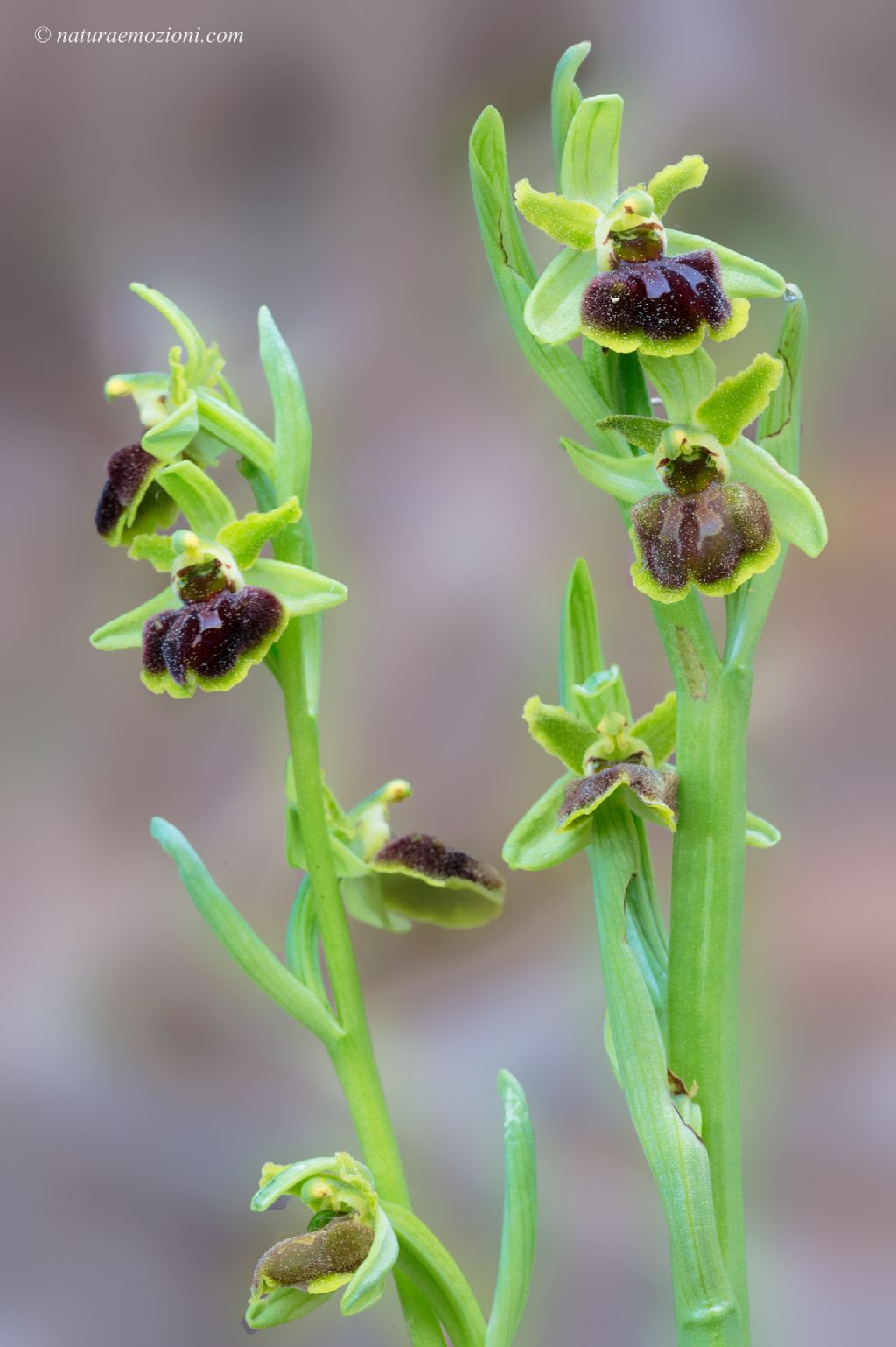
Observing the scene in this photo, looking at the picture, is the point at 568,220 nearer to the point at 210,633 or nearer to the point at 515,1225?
the point at 210,633

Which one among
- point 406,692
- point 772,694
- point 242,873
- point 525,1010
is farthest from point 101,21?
point 525,1010

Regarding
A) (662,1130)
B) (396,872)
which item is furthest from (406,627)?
(662,1130)

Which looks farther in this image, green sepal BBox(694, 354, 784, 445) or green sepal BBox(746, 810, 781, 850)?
green sepal BBox(746, 810, 781, 850)

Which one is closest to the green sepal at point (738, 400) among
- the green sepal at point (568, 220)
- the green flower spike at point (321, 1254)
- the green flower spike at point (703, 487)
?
the green flower spike at point (703, 487)

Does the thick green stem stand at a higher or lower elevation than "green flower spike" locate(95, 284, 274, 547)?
lower

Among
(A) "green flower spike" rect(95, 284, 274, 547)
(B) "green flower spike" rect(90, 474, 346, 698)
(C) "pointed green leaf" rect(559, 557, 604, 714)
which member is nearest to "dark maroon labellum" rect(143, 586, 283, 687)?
(B) "green flower spike" rect(90, 474, 346, 698)

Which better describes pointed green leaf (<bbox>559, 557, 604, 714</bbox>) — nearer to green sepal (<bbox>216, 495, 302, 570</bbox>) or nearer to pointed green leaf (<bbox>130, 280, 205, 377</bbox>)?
green sepal (<bbox>216, 495, 302, 570</bbox>)
